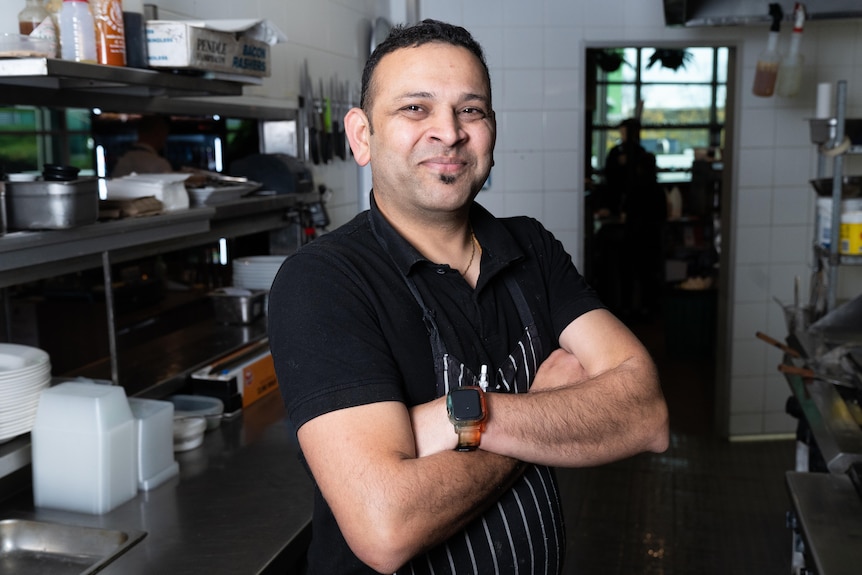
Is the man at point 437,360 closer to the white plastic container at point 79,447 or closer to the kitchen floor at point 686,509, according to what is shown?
the white plastic container at point 79,447

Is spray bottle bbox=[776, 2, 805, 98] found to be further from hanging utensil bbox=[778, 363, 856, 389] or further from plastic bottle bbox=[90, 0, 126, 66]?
plastic bottle bbox=[90, 0, 126, 66]

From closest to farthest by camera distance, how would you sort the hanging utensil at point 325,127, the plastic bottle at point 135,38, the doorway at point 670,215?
1. the plastic bottle at point 135,38
2. the hanging utensil at point 325,127
3. the doorway at point 670,215

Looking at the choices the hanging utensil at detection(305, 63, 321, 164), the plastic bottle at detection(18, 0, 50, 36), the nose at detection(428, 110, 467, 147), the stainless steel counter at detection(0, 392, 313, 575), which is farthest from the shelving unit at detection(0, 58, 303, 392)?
the nose at detection(428, 110, 467, 147)

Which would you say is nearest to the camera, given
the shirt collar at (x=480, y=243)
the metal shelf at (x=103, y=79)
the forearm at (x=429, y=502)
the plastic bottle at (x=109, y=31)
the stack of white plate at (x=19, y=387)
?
the forearm at (x=429, y=502)

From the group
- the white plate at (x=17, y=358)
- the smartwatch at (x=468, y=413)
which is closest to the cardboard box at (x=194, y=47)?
the white plate at (x=17, y=358)

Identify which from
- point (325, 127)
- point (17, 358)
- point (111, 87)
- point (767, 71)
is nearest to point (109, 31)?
point (111, 87)

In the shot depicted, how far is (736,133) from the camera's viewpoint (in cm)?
450

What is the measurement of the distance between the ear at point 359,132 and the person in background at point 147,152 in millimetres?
1741

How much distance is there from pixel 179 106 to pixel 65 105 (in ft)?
1.68

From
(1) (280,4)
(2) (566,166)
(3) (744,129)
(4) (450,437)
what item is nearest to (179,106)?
(1) (280,4)

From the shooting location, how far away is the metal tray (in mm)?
1758

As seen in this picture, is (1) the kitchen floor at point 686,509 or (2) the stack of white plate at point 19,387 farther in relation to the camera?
(1) the kitchen floor at point 686,509

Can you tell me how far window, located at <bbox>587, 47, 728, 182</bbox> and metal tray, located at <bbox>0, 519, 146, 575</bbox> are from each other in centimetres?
771

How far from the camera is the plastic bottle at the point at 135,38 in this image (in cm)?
208
